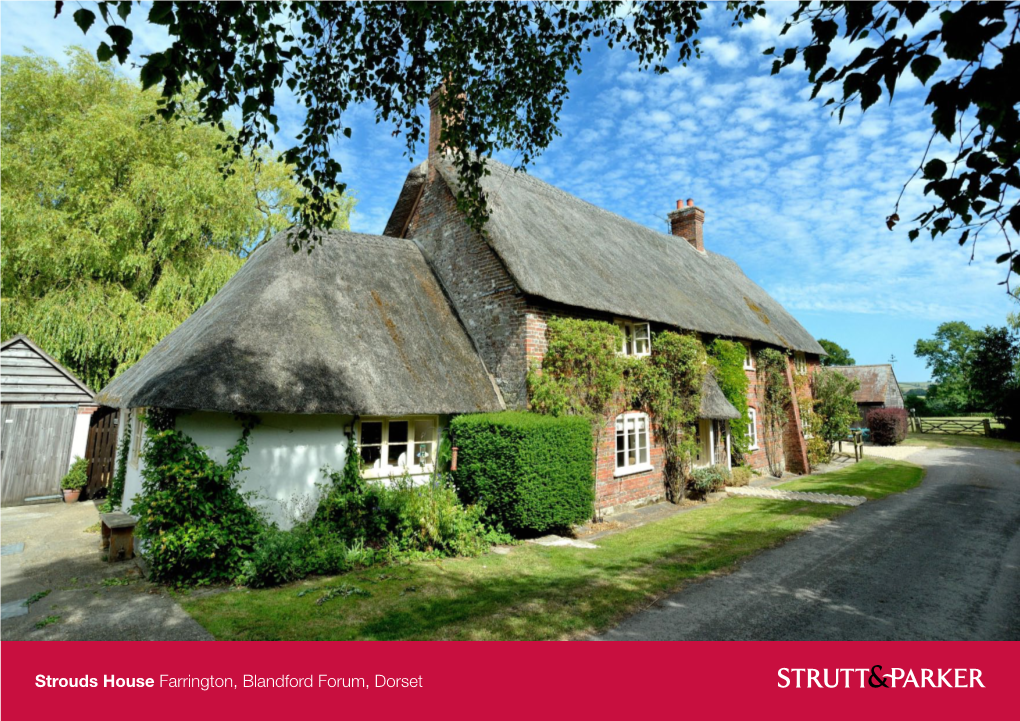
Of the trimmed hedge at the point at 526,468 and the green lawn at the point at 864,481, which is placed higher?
the trimmed hedge at the point at 526,468

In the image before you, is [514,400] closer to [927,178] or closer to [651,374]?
[651,374]

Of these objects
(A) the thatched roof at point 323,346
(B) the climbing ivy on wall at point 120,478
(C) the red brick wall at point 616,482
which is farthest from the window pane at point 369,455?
(B) the climbing ivy on wall at point 120,478

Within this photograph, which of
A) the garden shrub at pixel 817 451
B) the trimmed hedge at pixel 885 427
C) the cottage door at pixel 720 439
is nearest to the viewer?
the cottage door at pixel 720 439


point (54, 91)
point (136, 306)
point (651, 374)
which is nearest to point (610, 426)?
point (651, 374)

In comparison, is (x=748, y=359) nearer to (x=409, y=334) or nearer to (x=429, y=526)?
(x=409, y=334)

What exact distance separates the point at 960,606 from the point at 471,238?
1149 centimetres

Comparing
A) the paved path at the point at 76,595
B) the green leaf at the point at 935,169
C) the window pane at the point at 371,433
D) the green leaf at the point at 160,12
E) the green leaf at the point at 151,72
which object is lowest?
the paved path at the point at 76,595

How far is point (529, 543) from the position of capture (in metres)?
10.0

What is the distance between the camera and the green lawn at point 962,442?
29931mm

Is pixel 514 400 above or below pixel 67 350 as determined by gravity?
below

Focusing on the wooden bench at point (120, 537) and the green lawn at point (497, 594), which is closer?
the green lawn at point (497, 594)

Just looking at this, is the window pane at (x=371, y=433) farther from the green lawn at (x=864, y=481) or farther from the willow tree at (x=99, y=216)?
the green lawn at (x=864, y=481)

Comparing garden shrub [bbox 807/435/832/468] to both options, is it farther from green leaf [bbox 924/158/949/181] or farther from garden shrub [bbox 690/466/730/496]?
green leaf [bbox 924/158/949/181]

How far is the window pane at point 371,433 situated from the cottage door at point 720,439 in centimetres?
1116
